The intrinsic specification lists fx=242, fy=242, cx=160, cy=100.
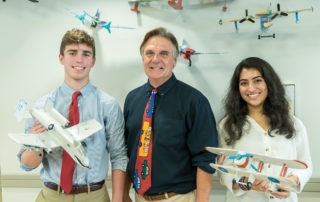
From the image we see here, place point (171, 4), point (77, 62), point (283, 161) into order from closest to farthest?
point (283, 161)
point (77, 62)
point (171, 4)

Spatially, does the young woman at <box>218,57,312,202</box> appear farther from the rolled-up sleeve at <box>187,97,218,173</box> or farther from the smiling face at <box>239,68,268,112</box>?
the rolled-up sleeve at <box>187,97,218,173</box>

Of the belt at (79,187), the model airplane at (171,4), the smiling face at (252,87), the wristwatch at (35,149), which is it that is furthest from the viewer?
the model airplane at (171,4)

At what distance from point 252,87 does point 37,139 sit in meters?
1.13

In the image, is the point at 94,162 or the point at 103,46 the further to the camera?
the point at 103,46

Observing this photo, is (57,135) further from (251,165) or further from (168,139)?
(251,165)

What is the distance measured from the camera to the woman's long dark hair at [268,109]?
51.9 inches

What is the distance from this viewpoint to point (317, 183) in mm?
1633

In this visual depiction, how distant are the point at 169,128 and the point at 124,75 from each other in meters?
0.72

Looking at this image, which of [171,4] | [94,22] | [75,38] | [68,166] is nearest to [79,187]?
[68,166]

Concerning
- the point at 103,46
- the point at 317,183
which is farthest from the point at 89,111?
the point at 317,183

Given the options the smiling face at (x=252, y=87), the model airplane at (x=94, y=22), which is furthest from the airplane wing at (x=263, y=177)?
the model airplane at (x=94, y=22)

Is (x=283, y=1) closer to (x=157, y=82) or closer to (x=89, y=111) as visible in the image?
(x=157, y=82)

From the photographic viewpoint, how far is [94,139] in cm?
127

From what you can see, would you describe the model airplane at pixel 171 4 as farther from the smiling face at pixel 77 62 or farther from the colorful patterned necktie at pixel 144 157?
the colorful patterned necktie at pixel 144 157
